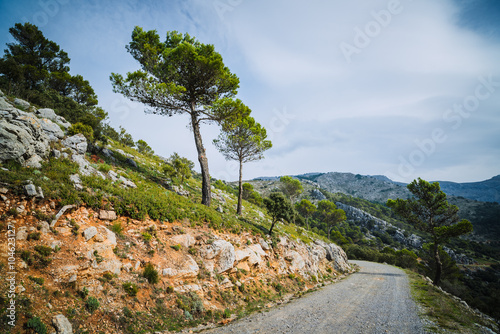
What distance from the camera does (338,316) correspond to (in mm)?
9711

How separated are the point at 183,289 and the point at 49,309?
16.1 ft

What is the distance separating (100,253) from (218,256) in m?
6.28

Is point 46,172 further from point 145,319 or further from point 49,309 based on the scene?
point 145,319

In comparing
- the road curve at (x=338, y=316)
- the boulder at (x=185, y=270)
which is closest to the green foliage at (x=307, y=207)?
the road curve at (x=338, y=316)

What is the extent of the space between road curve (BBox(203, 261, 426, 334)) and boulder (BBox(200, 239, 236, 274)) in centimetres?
310

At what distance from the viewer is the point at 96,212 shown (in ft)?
29.5

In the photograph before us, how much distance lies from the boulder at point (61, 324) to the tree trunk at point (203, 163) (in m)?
12.0

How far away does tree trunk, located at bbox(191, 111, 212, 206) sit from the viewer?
689 inches

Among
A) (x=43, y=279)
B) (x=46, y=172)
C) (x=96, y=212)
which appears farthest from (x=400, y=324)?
Result: (x=46, y=172)

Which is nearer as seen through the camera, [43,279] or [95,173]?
[43,279]

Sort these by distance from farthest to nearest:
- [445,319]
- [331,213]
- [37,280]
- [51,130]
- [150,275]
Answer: [331,213]
[51,130]
[445,319]
[150,275]
[37,280]

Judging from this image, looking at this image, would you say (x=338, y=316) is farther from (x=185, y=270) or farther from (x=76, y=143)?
(x=76, y=143)

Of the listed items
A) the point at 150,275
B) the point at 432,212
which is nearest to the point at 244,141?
the point at 150,275

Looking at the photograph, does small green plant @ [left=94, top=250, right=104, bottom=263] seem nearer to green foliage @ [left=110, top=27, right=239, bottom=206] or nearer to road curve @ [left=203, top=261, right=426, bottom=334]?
road curve @ [left=203, top=261, right=426, bottom=334]
